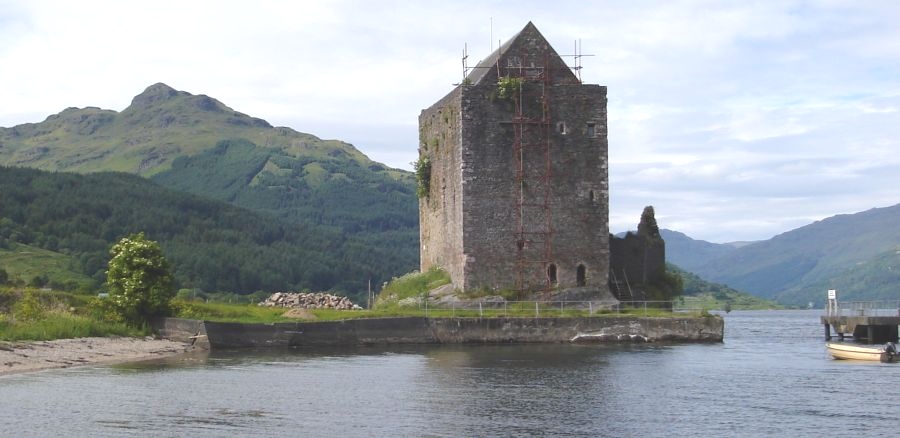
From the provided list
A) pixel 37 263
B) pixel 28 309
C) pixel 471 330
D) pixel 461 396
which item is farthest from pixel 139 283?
pixel 37 263

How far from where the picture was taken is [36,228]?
16750 centimetres

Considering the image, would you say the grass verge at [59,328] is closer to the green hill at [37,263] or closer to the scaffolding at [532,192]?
the scaffolding at [532,192]

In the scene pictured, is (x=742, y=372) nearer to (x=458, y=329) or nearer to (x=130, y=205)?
(x=458, y=329)

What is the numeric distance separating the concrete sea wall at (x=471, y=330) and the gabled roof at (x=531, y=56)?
49.0 ft

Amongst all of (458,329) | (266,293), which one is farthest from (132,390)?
(266,293)

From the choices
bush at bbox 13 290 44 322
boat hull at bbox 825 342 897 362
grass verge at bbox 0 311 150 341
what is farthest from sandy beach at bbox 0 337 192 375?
boat hull at bbox 825 342 897 362

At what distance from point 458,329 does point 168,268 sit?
1517 centimetres

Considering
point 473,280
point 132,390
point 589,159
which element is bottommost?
point 132,390

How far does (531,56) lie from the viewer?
202ft

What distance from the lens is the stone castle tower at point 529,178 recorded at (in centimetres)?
5919

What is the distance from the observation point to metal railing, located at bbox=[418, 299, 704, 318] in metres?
54.8

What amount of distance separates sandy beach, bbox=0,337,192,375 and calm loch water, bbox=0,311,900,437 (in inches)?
80.4

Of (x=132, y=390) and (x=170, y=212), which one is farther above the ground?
(x=170, y=212)

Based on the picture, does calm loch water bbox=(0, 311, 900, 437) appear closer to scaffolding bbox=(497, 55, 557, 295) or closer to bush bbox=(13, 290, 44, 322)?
bush bbox=(13, 290, 44, 322)
